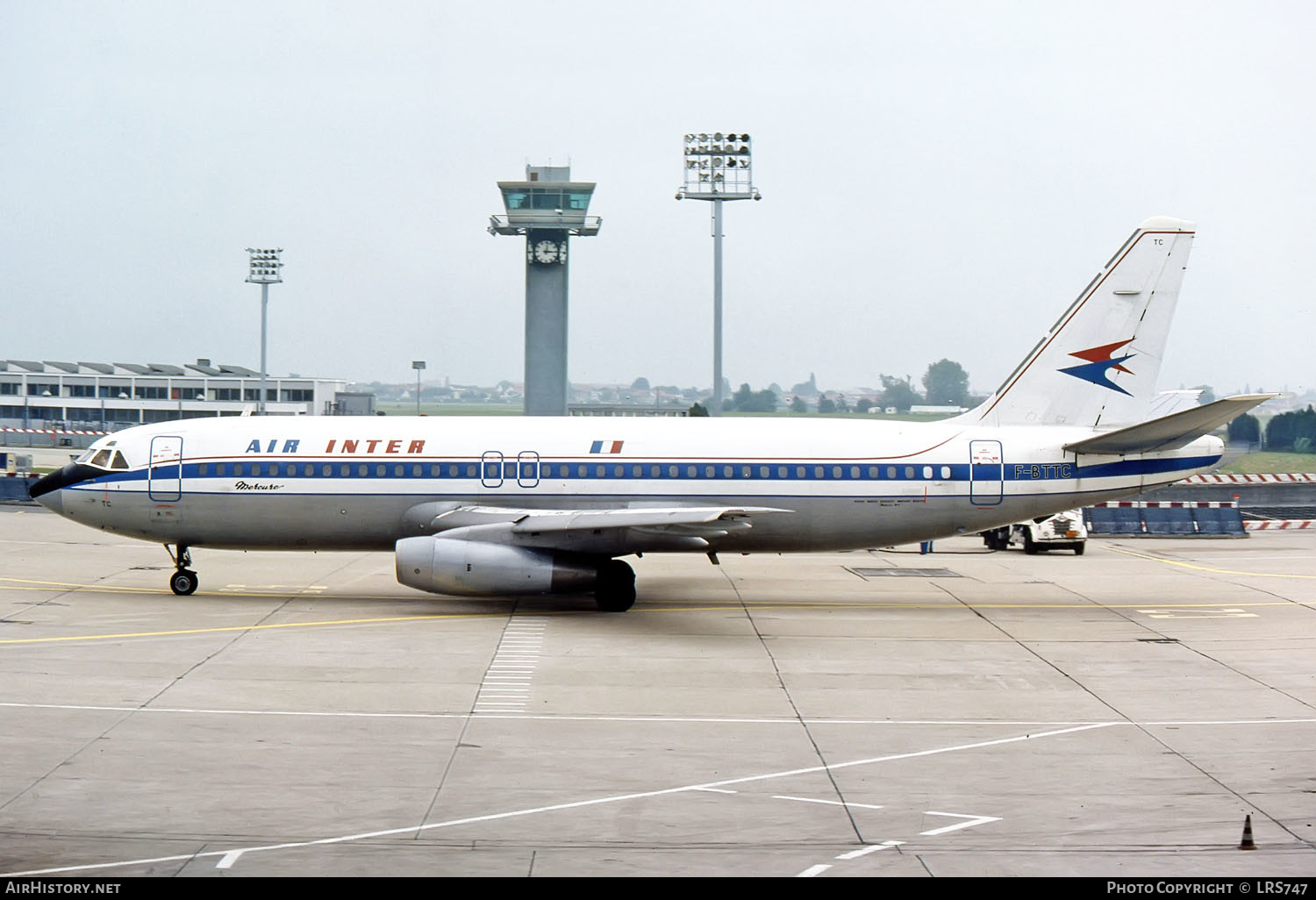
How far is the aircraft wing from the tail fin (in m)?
6.51

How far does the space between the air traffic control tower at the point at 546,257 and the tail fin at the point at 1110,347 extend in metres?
58.5

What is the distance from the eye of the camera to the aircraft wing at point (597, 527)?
23.7 metres

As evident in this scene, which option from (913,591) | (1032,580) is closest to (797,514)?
(913,591)

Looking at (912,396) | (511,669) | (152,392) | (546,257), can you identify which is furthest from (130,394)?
(511,669)

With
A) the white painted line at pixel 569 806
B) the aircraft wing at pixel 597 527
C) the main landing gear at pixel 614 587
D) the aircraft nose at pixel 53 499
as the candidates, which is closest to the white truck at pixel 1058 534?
the aircraft wing at pixel 597 527

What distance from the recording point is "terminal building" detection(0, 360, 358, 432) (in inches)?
4094

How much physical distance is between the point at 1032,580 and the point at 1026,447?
6.06 metres

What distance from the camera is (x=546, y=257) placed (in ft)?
281

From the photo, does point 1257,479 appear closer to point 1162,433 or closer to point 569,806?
point 1162,433

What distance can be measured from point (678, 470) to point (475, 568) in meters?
4.96

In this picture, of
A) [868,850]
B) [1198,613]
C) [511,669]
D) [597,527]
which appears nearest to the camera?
[868,850]

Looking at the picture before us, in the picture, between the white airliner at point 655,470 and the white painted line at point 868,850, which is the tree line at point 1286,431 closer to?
the white airliner at point 655,470

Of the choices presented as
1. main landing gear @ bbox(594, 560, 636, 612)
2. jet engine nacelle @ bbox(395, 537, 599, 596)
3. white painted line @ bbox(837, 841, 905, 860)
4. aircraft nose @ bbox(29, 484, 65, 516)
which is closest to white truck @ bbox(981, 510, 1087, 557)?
main landing gear @ bbox(594, 560, 636, 612)

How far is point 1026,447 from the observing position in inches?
1048
